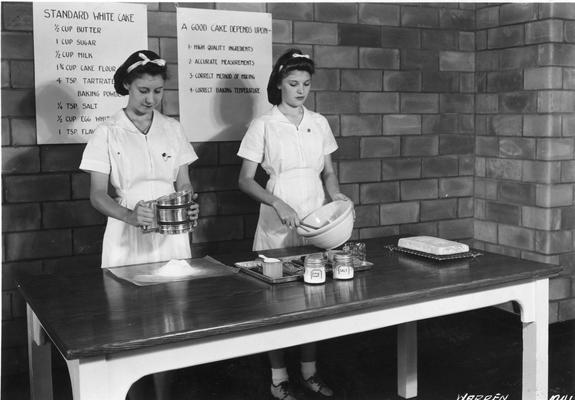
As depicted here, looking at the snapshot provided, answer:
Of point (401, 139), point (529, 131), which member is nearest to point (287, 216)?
point (401, 139)

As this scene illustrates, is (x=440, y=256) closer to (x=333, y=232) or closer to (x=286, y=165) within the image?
(x=333, y=232)

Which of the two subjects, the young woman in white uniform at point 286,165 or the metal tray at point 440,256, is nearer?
the metal tray at point 440,256

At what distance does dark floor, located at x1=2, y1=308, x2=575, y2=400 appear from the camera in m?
3.71

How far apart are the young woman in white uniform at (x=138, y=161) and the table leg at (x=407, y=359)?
121 centimetres

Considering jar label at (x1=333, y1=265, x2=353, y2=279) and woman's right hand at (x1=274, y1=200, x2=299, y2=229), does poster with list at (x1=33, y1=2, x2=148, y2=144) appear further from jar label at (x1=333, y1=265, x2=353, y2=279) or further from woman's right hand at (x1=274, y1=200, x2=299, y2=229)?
jar label at (x1=333, y1=265, x2=353, y2=279)

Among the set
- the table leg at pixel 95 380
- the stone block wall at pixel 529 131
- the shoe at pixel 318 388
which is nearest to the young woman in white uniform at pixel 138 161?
the shoe at pixel 318 388

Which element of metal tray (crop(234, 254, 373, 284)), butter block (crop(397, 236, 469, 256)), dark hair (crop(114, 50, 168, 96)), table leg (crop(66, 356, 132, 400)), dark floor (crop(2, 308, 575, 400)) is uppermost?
dark hair (crop(114, 50, 168, 96))

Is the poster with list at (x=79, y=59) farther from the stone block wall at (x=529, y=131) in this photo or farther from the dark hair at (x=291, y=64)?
the stone block wall at (x=529, y=131)

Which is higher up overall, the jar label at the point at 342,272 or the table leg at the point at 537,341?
the jar label at the point at 342,272

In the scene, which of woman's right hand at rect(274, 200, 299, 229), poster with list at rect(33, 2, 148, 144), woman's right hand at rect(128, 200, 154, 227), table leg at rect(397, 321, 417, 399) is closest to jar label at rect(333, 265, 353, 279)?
woman's right hand at rect(274, 200, 299, 229)

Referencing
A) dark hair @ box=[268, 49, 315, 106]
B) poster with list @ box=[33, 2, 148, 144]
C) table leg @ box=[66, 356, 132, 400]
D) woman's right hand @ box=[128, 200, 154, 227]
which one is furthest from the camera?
poster with list @ box=[33, 2, 148, 144]

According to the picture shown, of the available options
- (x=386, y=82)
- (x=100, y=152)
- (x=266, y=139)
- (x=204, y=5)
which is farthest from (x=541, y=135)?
(x=100, y=152)

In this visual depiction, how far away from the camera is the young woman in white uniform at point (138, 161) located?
10.1 ft

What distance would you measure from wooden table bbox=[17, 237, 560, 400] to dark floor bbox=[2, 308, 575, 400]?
928mm
